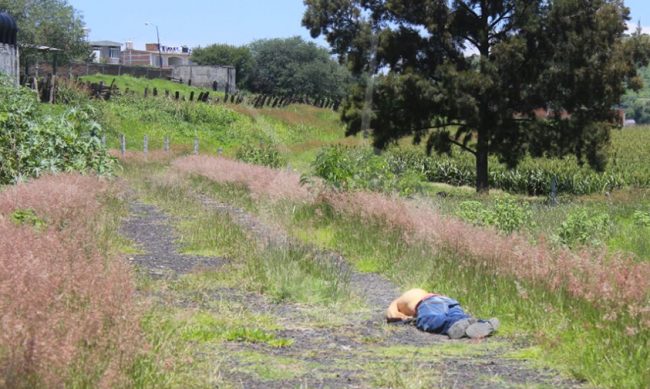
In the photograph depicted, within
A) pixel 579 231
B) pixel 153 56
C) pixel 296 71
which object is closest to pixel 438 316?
pixel 579 231

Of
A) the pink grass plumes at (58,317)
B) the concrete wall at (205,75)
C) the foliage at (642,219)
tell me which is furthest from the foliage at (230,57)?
the pink grass plumes at (58,317)

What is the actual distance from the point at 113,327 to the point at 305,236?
349 inches

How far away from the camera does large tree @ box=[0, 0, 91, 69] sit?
267 ft

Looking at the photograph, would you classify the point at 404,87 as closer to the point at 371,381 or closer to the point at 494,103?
the point at 494,103

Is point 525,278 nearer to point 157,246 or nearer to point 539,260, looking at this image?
point 539,260

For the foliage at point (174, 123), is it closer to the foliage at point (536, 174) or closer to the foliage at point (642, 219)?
the foliage at point (536, 174)

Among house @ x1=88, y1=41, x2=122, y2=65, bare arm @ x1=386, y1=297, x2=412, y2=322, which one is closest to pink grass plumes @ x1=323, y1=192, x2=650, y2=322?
bare arm @ x1=386, y1=297, x2=412, y2=322

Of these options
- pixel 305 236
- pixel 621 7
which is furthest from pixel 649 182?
pixel 305 236

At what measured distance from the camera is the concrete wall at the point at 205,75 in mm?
88375

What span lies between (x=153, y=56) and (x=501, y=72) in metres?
140

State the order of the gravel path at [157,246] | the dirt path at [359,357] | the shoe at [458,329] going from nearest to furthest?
the dirt path at [359,357]
the shoe at [458,329]
the gravel path at [157,246]

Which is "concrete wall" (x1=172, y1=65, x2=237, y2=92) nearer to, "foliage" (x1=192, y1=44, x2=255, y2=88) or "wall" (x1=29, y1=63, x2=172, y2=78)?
"wall" (x1=29, y1=63, x2=172, y2=78)

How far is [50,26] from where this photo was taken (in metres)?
82.2

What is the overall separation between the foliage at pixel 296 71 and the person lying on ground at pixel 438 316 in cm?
8328
